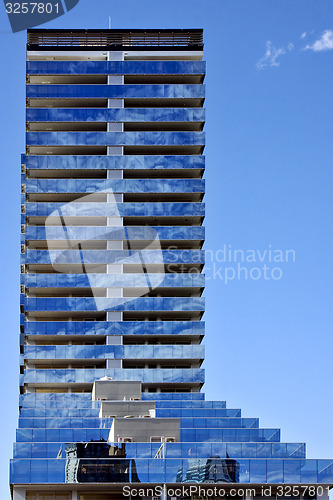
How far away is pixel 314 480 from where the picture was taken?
131m

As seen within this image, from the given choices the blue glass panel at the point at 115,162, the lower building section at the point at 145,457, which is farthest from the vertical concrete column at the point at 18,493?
the blue glass panel at the point at 115,162

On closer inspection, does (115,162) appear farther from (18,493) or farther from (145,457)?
(18,493)

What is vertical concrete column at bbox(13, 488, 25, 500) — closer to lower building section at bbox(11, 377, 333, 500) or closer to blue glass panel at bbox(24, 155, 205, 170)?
lower building section at bbox(11, 377, 333, 500)

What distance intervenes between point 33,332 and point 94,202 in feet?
86.6

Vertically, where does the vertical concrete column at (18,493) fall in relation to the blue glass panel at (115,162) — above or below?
below

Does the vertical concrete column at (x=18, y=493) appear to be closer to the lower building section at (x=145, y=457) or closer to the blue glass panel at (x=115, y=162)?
the lower building section at (x=145, y=457)

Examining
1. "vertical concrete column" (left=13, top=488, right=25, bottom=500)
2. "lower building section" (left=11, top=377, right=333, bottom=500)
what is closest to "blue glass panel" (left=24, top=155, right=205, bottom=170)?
"lower building section" (left=11, top=377, right=333, bottom=500)

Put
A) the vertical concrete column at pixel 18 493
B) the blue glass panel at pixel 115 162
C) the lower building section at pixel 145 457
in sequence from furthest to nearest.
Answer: the blue glass panel at pixel 115 162 < the vertical concrete column at pixel 18 493 < the lower building section at pixel 145 457

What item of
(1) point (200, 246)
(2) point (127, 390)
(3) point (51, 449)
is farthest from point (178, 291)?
(3) point (51, 449)

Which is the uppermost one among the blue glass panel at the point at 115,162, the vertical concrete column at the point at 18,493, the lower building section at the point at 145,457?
the blue glass panel at the point at 115,162

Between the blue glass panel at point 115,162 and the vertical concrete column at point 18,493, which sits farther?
the blue glass panel at point 115,162

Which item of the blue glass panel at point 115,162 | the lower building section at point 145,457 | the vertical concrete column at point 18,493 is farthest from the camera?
the blue glass panel at point 115,162

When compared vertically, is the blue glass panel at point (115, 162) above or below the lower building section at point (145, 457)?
above

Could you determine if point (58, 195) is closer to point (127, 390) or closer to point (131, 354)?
point (131, 354)
